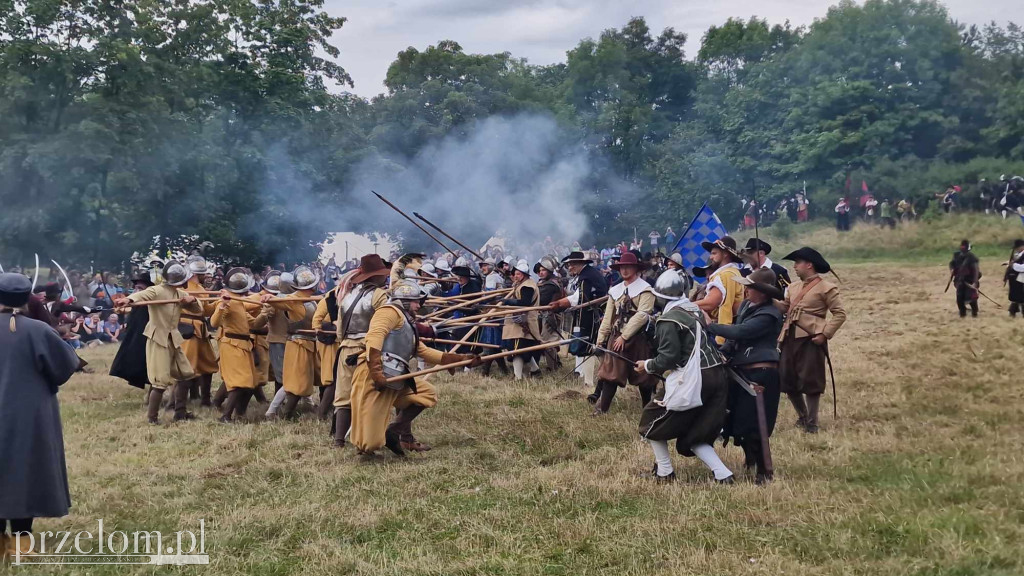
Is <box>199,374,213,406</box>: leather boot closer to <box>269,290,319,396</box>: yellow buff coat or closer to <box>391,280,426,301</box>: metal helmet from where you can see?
<box>269,290,319,396</box>: yellow buff coat

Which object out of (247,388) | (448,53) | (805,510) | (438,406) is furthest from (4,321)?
(448,53)

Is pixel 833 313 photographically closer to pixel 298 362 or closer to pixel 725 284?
pixel 725 284

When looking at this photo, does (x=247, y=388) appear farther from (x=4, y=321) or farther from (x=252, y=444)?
(x=4, y=321)

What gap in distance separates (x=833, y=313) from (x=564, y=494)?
344 cm

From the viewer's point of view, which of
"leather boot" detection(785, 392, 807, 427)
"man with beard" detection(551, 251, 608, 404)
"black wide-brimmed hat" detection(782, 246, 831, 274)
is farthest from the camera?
"man with beard" detection(551, 251, 608, 404)

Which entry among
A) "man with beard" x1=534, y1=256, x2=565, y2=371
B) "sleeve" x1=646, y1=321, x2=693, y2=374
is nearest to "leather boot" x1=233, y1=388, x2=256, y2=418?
"man with beard" x1=534, y1=256, x2=565, y2=371

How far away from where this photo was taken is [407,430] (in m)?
8.41

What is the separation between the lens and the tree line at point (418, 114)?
19938mm

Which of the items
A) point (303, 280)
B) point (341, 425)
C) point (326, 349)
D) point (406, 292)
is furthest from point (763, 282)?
point (303, 280)

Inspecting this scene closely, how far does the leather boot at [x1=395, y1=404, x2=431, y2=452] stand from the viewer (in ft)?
27.0

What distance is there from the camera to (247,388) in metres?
9.87

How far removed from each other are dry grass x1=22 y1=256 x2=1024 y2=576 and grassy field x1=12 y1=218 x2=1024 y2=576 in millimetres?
20

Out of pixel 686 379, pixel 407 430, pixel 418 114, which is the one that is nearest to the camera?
pixel 686 379

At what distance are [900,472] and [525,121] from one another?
102 ft
